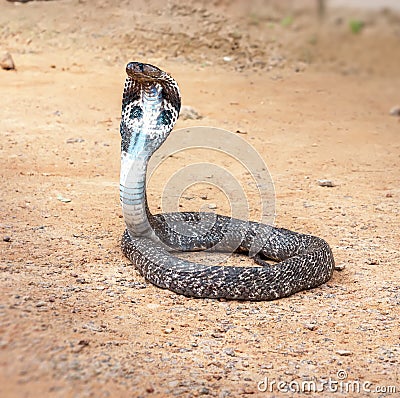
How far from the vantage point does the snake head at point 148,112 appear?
→ 215 inches

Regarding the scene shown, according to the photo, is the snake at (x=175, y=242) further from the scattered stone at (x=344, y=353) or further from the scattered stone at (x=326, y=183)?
the scattered stone at (x=326, y=183)

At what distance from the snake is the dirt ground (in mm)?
121

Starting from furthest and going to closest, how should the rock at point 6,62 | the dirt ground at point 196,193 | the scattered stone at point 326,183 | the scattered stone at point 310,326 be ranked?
the rock at point 6,62 < the scattered stone at point 326,183 < the scattered stone at point 310,326 < the dirt ground at point 196,193

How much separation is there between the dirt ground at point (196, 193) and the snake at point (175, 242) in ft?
0.40

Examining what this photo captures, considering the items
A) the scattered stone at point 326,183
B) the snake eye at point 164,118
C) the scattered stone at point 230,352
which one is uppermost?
the snake eye at point 164,118

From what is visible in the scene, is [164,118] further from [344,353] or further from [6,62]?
[6,62]

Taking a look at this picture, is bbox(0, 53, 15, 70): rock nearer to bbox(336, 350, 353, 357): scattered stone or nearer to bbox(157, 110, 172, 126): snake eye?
bbox(157, 110, 172, 126): snake eye

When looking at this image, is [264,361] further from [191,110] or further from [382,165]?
[191,110]

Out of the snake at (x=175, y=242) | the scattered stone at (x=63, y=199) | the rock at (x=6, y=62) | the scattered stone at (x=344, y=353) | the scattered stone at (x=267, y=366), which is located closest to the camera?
the scattered stone at (x=267, y=366)

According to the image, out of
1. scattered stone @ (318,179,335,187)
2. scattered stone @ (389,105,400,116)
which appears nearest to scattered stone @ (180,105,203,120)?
scattered stone @ (318,179,335,187)

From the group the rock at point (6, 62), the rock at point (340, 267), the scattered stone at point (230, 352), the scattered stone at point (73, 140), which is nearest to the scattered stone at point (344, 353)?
the scattered stone at point (230, 352)

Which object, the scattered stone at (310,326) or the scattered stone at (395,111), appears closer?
the scattered stone at (310,326)

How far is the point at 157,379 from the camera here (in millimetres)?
3717

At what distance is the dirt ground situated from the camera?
3924 mm
